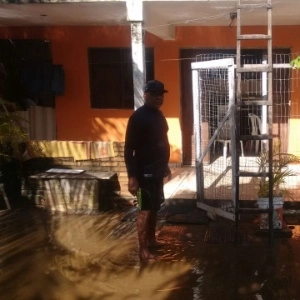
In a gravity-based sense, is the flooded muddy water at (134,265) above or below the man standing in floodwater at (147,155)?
below

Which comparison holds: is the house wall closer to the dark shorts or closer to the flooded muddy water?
the flooded muddy water

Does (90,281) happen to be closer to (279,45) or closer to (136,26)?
(136,26)

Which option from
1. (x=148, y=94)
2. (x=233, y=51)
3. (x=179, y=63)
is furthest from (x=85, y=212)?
(x=233, y=51)

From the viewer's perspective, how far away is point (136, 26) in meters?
6.76

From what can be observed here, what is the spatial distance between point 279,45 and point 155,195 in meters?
5.45

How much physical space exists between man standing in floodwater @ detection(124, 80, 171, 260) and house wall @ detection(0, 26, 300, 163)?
15.0 ft

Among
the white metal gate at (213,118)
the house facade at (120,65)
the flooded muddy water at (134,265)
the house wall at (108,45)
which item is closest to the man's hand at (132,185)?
the flooded muddy water at (134,265)

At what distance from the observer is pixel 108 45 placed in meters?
9.56

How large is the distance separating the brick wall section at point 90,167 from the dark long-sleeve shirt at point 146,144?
243cm

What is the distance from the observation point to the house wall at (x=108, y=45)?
→ 9172 millimetres

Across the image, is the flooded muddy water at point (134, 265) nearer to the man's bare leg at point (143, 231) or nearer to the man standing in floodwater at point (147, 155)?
the man's bare leg at point (143, 231)

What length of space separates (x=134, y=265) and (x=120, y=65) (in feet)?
18.7

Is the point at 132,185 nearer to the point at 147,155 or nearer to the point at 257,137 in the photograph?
the point at 147,155

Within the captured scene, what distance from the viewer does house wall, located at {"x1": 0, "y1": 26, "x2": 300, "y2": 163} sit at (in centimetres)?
917
